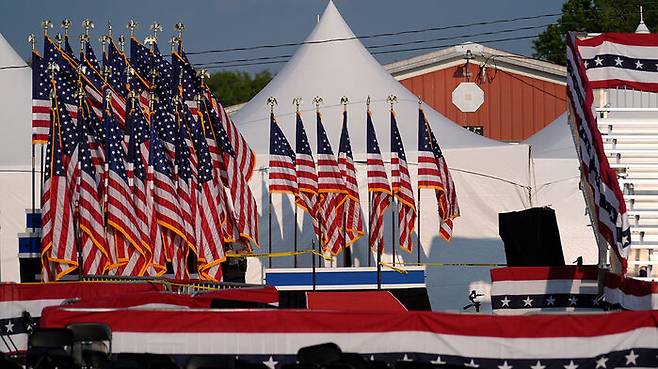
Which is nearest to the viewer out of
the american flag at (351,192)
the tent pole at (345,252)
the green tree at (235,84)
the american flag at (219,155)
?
the american flag at (219,155)

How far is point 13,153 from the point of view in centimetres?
2680

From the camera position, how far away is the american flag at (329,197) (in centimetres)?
2456

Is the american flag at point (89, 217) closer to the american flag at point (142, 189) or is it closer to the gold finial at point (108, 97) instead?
the american flag at point (142, 189)

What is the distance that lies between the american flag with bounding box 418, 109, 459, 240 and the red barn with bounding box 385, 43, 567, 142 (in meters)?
21.3

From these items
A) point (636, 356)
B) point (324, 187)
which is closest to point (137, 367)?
point (636, 356)

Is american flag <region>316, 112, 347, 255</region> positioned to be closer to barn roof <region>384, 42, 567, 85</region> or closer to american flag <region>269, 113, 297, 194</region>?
american flag <region>269, 113, 297, 194</region>

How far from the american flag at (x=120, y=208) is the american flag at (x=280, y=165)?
11.3ft

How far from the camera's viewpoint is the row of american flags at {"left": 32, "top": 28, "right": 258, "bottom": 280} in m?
21.1

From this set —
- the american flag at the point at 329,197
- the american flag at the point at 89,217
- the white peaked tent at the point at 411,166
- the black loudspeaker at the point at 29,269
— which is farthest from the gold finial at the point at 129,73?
the white peaked tent at the point at 411,166

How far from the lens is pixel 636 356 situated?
12703mm

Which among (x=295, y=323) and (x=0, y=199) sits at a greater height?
(x=0, y=199)

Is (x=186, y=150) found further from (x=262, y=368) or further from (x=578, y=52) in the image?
(x=262, y=368)

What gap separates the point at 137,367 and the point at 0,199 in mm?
14738

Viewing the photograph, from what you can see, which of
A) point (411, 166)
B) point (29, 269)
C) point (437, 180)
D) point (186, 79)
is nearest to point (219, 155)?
point (186, 79)
